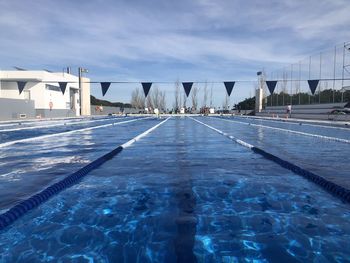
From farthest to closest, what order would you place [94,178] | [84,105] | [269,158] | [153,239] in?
1. [84,105]
2. [269,158]
3. [94,178]
4. [153,239]

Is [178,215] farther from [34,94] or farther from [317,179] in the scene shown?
[34,94]

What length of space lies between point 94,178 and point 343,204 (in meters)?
3.24

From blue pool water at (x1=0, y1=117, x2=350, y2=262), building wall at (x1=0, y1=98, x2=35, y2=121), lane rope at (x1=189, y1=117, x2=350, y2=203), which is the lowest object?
blue pool water at (x1=0, y1=117, x2=350, y2=262)

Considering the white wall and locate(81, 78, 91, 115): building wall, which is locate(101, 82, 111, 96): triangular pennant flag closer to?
Result: the white wall

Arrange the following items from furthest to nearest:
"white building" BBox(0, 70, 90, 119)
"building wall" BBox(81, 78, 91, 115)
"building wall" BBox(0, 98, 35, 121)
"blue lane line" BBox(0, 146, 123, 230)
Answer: "building wall" BBox(81, 78, 91, 115) < "white building" BBox(0, 70, 90, 119) < "building wall" BBox(0, 98, 35, 121) < "blue lane line" BBox(0, 146, 123, 230)

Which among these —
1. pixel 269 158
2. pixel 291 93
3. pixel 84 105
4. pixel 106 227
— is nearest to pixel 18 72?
pixel 84 105

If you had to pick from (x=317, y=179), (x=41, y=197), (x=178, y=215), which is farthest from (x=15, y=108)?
(x=178, y=215)

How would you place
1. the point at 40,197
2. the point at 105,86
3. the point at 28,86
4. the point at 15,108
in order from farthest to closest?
the point at 28,86
the point at 15,108
the point at 105,86
the point at 40,197

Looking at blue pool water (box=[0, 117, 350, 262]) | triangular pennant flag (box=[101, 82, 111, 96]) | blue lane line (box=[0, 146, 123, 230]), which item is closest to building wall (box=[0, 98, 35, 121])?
triangular pennant flag (box=[101, 82, 111, 96])

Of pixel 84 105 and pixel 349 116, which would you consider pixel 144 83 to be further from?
pixel 84 105

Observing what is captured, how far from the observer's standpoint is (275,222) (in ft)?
11.3

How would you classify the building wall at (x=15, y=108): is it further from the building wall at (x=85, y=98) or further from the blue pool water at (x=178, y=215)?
the blue pool water at (x=178, y=215)

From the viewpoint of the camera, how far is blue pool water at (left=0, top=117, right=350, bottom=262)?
111 inches

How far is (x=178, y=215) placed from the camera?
3.64 metres
